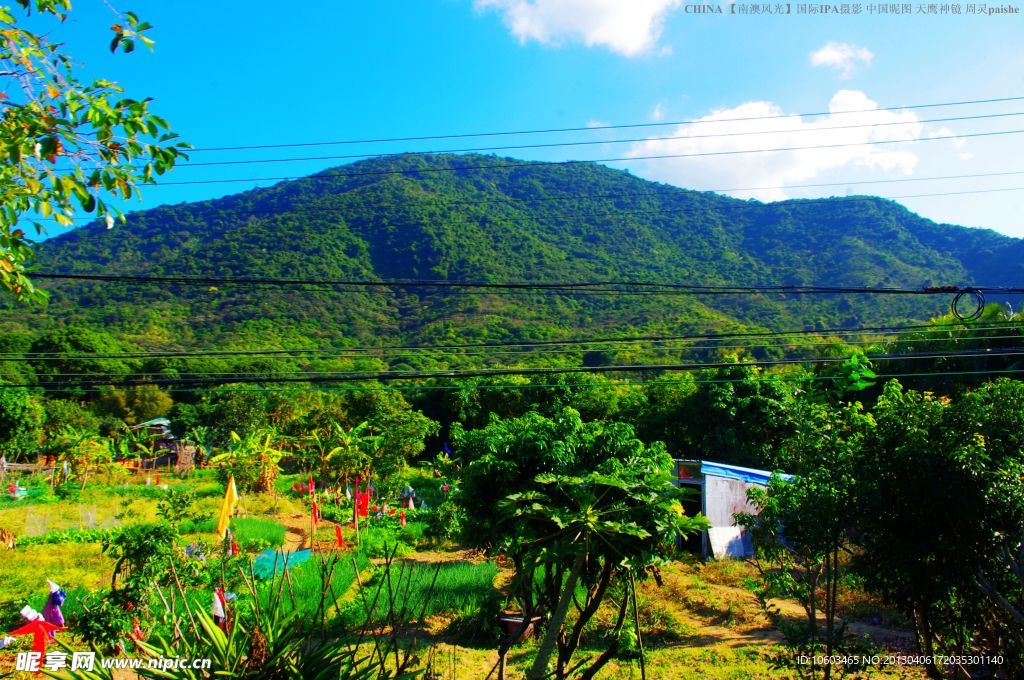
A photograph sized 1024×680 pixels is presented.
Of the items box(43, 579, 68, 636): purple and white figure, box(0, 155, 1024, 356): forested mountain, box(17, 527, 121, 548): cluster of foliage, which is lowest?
box(17, 527, 121, 548): cluster of foliage

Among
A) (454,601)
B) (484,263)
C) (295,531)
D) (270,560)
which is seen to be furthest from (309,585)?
(484,263)

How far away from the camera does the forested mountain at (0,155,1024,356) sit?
45062mm

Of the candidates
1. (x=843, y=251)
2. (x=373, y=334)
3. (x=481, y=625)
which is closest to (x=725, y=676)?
(x=481, y=625)

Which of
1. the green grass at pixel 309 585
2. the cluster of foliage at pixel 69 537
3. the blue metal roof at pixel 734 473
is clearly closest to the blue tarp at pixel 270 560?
the green grass at pixel 309 585

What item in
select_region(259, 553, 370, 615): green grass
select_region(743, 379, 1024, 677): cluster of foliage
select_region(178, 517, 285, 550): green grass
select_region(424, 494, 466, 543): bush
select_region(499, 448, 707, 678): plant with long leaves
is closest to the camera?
select_region(499, 448, 707, 678): plant with long leaves

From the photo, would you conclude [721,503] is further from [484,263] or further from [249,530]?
[484,263]

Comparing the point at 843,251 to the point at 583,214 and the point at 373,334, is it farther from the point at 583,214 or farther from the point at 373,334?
the point at 373,334

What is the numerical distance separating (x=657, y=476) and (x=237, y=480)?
1960 centimetres

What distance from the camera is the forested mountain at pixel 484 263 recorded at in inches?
1774

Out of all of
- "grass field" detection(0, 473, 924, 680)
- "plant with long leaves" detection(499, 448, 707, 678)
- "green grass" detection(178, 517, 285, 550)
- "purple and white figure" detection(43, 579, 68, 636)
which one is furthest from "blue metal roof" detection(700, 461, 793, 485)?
"purple and white figure" detection(43, 579, 68, 636)

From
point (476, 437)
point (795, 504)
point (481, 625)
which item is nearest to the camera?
point (795, 504)

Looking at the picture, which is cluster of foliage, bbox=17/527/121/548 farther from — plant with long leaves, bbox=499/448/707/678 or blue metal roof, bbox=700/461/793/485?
blue metal roof, bbox=700/461/793/485

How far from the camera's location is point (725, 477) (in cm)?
1650

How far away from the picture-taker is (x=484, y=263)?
60.2 metres
